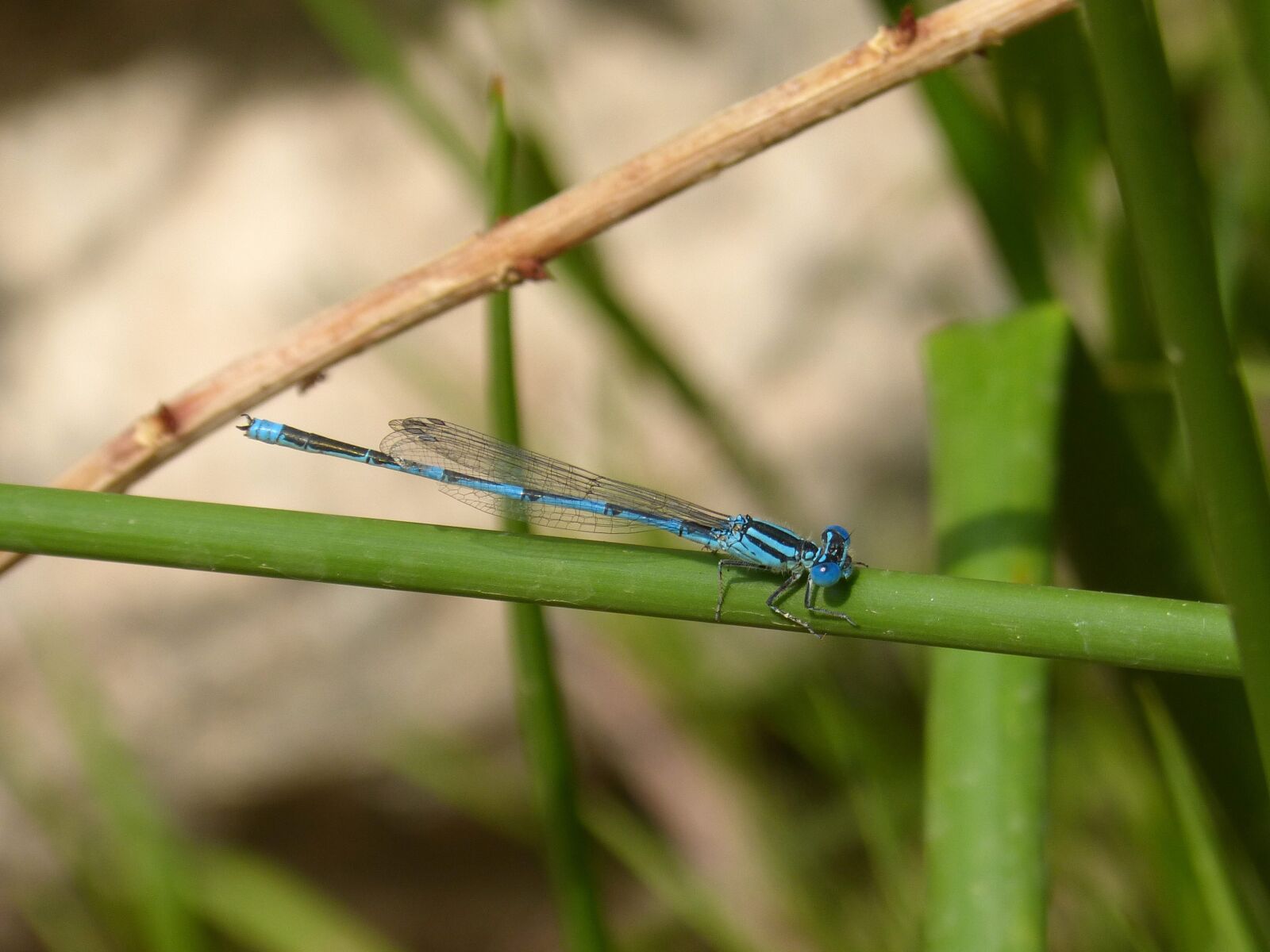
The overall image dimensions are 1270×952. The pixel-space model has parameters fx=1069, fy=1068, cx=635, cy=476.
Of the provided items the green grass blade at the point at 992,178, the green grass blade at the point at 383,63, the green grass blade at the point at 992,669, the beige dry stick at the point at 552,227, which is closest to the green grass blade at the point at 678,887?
the green grass blade at the point at 992,669

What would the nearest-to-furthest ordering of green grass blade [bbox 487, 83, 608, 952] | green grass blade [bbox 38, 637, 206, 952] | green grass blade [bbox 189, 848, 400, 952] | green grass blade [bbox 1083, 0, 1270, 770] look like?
green grass blade [bbox 1083, 0, 1270, 770] → green grass blade [bbox 487, 83, 608, 952] → green grass blade [bbox 38, 637, 206, 952] → green grass blade [bbox 189, 848, 400, 952]

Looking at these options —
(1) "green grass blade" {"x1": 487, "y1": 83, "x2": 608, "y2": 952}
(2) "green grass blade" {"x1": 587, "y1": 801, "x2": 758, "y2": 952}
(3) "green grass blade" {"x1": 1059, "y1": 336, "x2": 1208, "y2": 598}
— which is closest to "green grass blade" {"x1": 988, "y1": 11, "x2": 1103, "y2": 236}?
(3) "green grass blade" {"x1": 1059, "y1": 336, "x2": 1208, "y2": 598}

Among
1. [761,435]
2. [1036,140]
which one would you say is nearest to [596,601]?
[1036,140]

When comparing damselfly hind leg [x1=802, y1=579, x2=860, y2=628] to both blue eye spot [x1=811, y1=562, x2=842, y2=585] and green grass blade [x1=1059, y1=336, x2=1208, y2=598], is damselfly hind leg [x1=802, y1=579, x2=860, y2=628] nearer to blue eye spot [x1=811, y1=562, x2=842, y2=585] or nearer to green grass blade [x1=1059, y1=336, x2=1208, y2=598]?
blue eye spot [x1=811, y1=562, x2=842, y2=585]

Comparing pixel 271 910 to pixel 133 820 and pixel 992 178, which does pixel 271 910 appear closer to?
pixel 133 820

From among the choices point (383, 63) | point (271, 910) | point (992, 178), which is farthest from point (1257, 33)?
point (271, 910)
